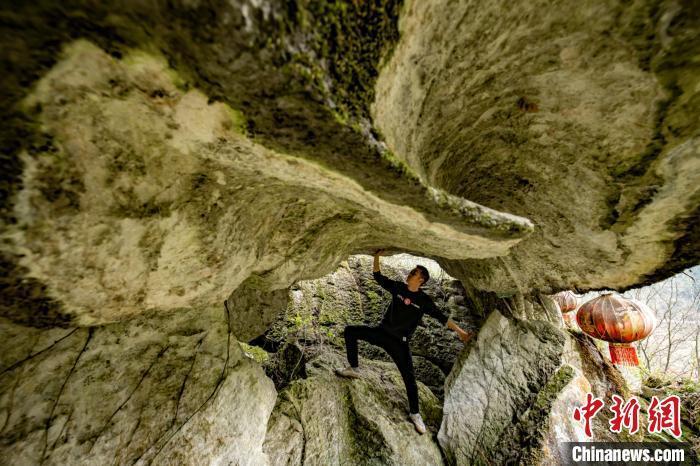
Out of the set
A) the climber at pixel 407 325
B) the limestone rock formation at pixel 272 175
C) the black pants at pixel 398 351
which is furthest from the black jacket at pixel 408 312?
the limestone rock formation at pixel 272 175

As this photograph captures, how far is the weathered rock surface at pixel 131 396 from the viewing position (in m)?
2.00

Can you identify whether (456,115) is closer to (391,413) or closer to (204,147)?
(204,147)

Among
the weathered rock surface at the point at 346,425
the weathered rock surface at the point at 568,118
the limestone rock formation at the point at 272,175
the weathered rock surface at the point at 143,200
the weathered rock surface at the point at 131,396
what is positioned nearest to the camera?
the limestone rock formation at the point at 272,175

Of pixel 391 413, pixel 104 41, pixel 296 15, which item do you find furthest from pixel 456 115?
pixel 391 413

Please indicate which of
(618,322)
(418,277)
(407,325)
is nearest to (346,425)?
(407,325)

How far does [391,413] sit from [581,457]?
2248mm

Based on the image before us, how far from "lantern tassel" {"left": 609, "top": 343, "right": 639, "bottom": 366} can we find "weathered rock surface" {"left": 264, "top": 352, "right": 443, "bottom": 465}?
3.33m

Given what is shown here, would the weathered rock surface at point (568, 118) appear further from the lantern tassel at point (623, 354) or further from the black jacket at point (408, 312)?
the lantern tassel at point (623, 354)

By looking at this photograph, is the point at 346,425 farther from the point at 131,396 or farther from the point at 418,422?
the point at 131,396

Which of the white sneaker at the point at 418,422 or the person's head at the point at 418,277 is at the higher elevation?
the person's head at the point at 418,277

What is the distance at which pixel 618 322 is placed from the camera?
15.1ft

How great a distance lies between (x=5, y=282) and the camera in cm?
145

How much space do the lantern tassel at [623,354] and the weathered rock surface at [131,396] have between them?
19.2 feet

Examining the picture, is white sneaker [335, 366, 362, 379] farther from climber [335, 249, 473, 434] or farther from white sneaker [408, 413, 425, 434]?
white sneaker [408, 413, 425, 434]
